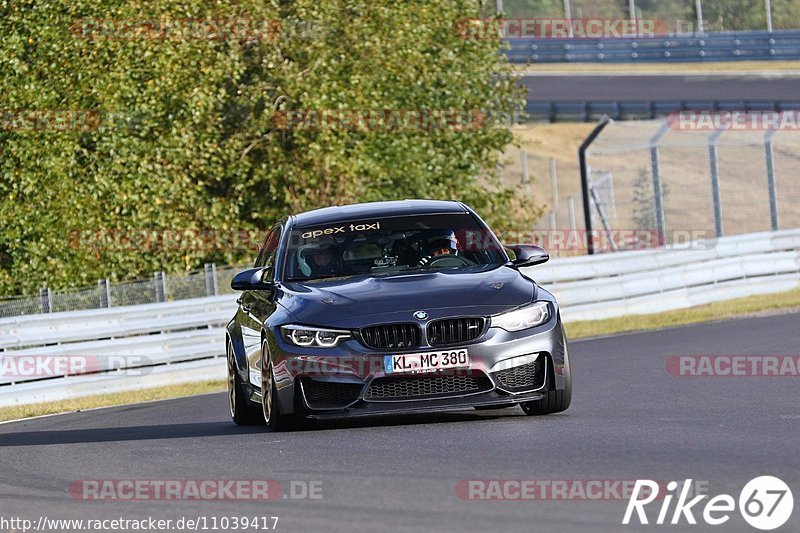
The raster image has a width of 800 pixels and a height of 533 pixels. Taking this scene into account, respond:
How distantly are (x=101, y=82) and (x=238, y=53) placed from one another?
2.77 metres

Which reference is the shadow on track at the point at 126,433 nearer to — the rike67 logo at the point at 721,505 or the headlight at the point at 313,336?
the headlight at the point at 313,336

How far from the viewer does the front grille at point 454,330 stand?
10.1 meters

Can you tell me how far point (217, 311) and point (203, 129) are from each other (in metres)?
6.45

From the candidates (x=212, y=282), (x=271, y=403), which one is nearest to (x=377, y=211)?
(x=271, y=403)

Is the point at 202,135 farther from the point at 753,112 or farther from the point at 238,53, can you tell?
the point at 753,112

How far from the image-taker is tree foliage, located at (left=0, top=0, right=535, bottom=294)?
971 inches

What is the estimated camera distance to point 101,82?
24.5m

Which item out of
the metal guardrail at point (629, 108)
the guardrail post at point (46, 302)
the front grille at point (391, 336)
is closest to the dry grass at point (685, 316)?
the guardrail post at point (46, 302)

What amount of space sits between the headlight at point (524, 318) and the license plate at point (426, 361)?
318mm

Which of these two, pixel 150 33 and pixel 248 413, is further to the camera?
pixel 150 33

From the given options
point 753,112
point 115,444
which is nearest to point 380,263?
point 115,444

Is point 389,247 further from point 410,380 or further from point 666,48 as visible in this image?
point 666,48

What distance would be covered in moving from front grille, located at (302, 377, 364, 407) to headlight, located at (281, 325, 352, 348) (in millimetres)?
233

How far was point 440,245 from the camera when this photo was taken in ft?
37.7
